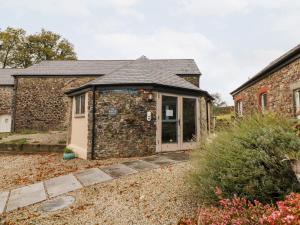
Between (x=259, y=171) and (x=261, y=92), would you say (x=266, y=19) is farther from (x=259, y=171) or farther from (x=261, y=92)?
(x=259, y=171)

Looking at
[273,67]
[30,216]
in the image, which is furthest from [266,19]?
[30,216]

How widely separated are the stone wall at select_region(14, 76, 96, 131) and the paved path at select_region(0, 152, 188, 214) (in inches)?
562

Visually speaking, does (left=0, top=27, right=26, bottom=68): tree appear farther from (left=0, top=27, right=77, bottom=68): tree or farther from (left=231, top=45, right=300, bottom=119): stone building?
(left=231, top=45, right=300, bottom=119): stone building

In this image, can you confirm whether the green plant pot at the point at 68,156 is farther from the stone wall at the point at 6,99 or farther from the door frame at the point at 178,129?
the stone wall at the point at 6,99

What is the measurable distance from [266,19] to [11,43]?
36041 mm

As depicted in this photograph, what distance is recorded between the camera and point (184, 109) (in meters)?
9.30

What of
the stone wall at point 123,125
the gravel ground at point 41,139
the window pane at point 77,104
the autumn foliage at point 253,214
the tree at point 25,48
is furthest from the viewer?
the tree at point 25,48

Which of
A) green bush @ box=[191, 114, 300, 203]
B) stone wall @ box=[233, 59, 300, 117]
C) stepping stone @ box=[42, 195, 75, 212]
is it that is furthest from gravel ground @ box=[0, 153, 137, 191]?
stone wall @ box=[233, 59, 300, 117]

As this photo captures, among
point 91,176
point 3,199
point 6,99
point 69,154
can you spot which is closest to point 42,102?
point 6,99

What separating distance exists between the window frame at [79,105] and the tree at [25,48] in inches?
1088

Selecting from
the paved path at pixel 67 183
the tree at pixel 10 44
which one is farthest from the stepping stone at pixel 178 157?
the tree at pixel 10 44

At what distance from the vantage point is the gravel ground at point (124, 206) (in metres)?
3.47

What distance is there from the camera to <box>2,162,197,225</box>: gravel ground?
3.47 metres

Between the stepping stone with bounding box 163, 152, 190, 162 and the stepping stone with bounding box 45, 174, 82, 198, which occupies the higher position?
the stepping stone with bounding box 163, 152, 190, 162
